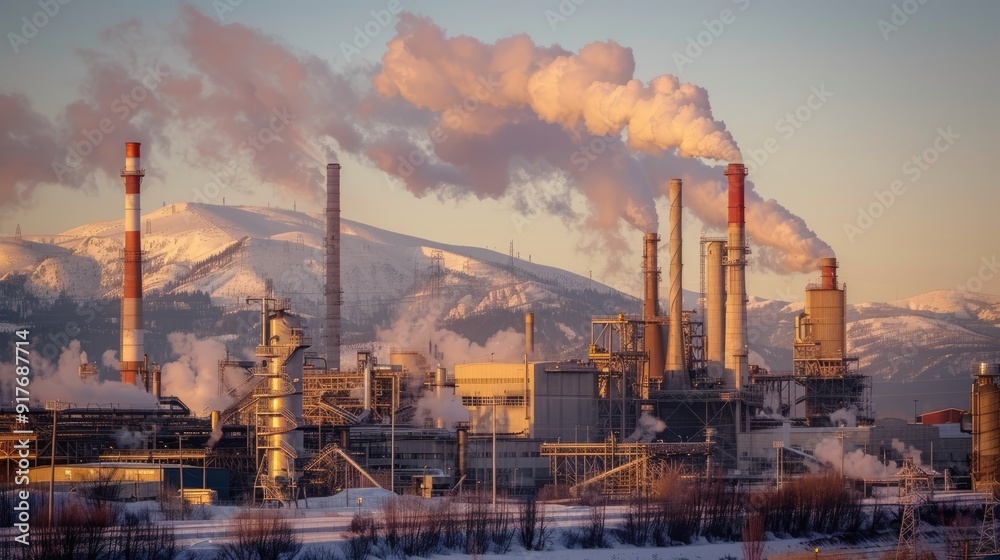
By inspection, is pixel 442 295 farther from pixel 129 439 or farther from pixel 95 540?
pixel 95 540

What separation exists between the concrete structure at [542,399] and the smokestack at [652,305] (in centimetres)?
627

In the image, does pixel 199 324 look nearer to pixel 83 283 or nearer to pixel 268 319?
pixel 83 283

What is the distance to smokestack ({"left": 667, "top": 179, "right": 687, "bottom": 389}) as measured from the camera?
3056 inches

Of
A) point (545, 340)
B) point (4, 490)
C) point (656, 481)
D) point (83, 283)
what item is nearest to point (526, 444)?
point (656, 481)

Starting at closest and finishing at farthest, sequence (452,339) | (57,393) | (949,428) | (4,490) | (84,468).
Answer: (4,490)
(84,468)
(57,393)
(949,428)
(452,339)

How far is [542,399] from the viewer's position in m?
72.4

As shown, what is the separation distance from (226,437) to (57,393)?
9.22m

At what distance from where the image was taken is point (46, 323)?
501 feet

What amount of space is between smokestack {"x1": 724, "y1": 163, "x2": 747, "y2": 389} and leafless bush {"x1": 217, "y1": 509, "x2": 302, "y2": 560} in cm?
3907

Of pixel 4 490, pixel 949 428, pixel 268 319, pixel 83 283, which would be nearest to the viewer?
pixel 4 490

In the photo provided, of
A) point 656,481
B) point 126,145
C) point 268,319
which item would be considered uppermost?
point 126,145

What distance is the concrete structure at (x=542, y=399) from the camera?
72250 millimetres

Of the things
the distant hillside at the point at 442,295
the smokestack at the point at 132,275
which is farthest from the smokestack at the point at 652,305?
the distant hillside at the point at 442,295

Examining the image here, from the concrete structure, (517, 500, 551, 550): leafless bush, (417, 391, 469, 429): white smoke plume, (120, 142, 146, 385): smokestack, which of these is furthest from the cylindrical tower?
(120, 142, 146, 385): smokestack
